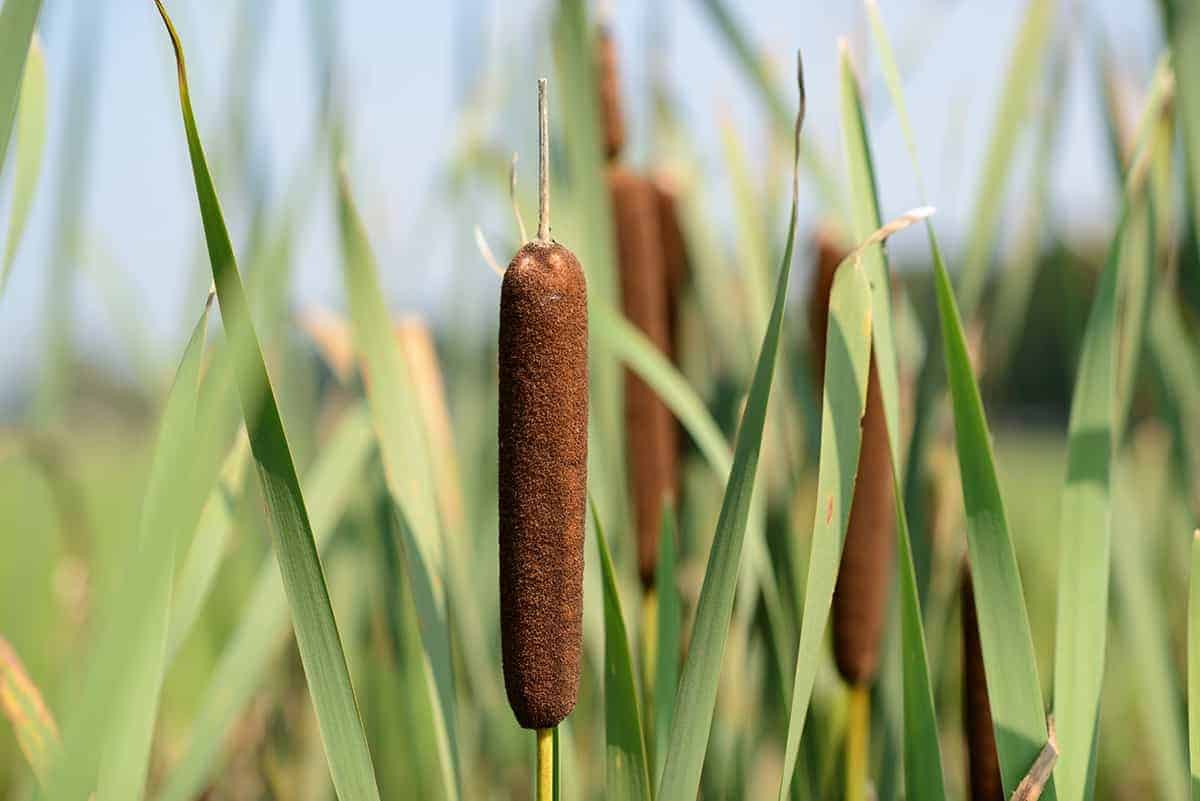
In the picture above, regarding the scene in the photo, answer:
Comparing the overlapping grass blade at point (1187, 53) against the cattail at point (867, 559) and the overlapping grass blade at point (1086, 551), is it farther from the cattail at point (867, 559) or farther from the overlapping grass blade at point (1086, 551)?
the cattail at point (867, 559)

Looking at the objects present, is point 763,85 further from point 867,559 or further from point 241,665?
point 241,665

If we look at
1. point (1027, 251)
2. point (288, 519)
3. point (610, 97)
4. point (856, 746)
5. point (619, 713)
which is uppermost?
point (610, 97)

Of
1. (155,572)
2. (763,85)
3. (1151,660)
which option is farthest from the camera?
(1151,660)

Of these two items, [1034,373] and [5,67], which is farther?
[1034,373]

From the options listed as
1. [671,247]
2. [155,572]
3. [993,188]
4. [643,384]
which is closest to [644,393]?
[643,384]

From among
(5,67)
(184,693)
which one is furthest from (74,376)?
(5,67)

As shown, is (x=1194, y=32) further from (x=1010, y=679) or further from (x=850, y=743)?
(x=850, y=743)
